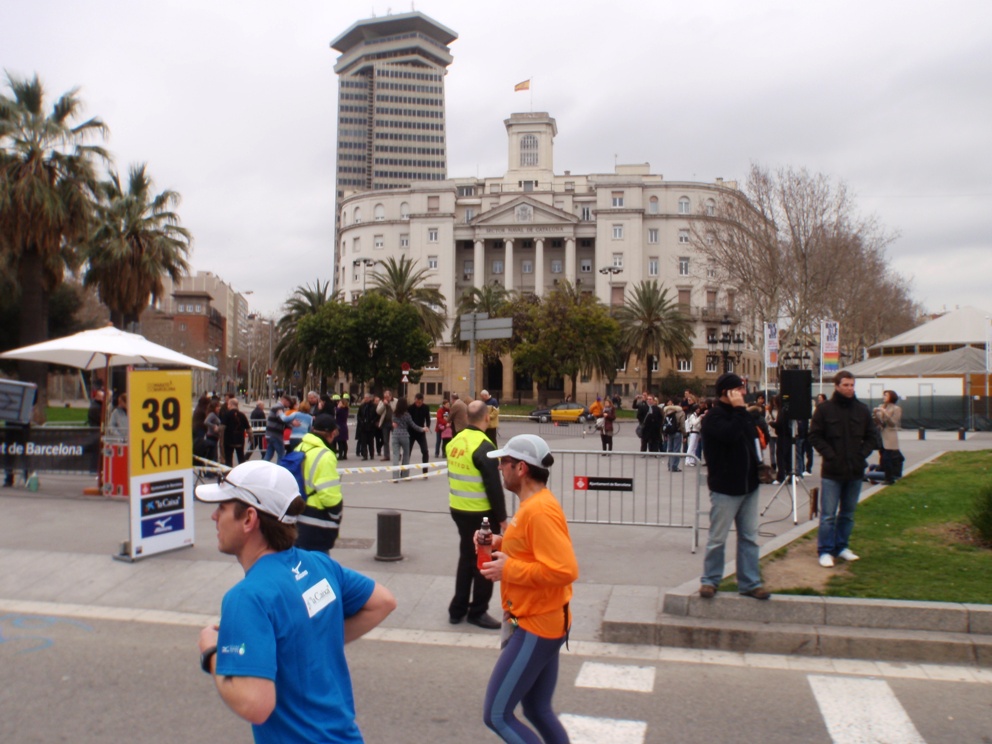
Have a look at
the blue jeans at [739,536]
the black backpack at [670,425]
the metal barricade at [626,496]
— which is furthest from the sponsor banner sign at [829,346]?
the blue jeans at [739,536]

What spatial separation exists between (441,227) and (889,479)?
254 ft

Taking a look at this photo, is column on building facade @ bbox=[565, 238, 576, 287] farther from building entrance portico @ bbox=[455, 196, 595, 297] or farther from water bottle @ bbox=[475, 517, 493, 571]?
water bottle @ bbox=[475, 517, 493, 571]

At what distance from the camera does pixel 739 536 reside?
682 cm

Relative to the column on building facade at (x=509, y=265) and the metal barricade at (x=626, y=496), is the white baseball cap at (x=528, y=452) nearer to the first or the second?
the metal barricade at (x=626, y=496)

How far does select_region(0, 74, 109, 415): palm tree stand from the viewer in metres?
23.8

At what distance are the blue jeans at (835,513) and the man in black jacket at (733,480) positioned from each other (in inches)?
58.5

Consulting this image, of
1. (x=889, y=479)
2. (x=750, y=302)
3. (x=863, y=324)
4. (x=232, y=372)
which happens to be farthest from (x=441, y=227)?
(x=889, y=479)

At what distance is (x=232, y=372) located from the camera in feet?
347

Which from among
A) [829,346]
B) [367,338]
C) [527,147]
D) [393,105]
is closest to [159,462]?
[829,346]

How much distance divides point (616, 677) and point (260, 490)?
4267 millimetres

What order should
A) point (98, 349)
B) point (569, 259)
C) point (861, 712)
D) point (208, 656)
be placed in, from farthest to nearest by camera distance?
point (569, 259), point (98, 349), point (861, 712), point (208, 656)

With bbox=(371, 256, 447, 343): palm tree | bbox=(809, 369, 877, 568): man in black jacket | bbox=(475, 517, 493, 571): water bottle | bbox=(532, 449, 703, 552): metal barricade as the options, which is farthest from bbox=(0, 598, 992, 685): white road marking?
bbox=(371, 256, 447, 343): palm tree

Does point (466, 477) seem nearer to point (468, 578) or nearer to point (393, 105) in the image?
point (468, 578)

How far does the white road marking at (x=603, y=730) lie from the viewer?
4922mm
